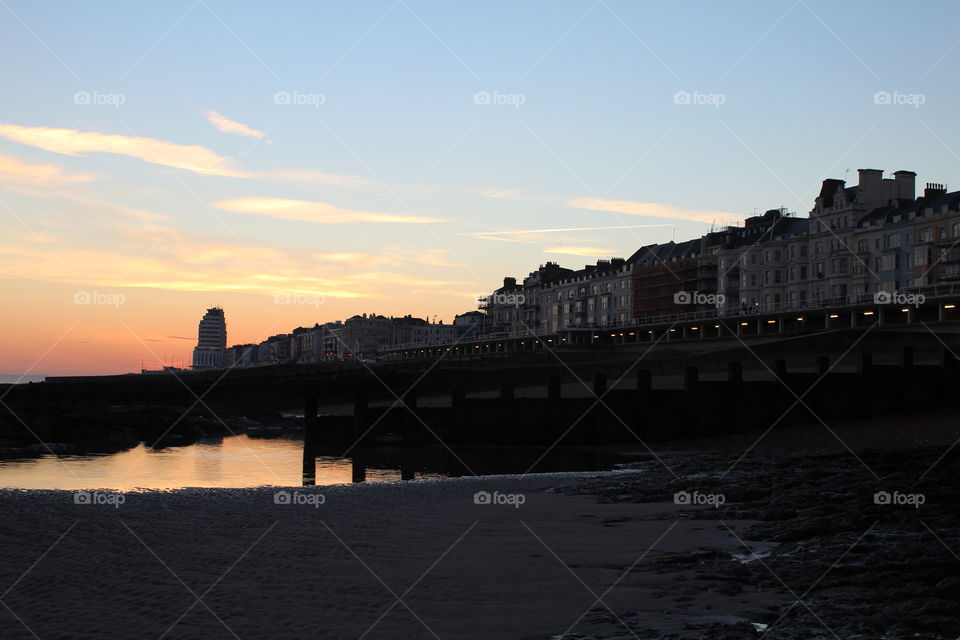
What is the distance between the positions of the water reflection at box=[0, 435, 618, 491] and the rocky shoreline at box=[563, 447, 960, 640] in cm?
661

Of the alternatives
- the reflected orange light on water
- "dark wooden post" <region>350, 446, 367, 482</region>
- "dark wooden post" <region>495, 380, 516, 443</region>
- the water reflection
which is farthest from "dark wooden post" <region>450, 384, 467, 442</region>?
the reflected orange light on water

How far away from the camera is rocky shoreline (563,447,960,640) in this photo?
855 cm

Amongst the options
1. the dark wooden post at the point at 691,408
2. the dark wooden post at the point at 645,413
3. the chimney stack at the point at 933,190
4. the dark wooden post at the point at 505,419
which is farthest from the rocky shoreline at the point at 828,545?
the chimney stack at the point at 933,190

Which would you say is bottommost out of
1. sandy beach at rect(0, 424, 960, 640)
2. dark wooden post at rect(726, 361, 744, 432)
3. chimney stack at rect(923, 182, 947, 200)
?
sandy beach at rect(0, 424, 960, 640)

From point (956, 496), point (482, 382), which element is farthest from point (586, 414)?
point (482, 382)

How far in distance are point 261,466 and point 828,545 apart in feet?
67.2

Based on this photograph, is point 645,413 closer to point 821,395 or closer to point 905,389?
point 821,395

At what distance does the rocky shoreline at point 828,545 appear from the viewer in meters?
8.55

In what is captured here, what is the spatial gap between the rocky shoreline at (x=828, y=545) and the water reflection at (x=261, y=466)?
661 cm

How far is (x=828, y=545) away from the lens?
12.0 meters

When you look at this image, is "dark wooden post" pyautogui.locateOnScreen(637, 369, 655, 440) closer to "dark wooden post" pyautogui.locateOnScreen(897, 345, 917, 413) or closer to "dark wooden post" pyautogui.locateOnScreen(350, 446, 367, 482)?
"dark wooden post" pyautogui.locateOnScreen(350, 446, 367, 482)

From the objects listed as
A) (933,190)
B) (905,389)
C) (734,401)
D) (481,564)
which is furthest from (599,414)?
(933,190)

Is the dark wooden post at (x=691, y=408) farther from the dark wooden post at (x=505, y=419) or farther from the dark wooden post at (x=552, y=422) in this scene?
the dark wooden post at (x=505, y=419)

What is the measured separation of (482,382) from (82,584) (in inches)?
2318
